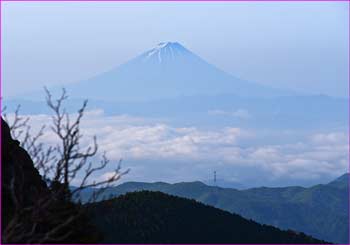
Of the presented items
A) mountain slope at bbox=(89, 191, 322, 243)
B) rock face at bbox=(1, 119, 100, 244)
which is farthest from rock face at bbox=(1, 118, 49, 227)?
mountain slope at bbox=(89, 191, 322, 243)

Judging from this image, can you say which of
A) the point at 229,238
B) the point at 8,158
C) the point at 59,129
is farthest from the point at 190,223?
the point at 59,129

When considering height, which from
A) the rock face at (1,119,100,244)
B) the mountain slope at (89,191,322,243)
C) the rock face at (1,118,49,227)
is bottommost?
the rock face at (1,119,100,244)

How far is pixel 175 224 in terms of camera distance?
69.6 m

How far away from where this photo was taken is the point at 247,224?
76125 millimetres

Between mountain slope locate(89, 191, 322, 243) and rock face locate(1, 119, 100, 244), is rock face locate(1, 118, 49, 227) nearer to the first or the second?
rock face locate(1, 119, 100, 244)

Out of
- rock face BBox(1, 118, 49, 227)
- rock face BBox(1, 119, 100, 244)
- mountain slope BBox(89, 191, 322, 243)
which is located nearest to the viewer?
rock face BBox(1, 119, 100, 244)

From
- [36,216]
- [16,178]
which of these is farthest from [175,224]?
[36,216]

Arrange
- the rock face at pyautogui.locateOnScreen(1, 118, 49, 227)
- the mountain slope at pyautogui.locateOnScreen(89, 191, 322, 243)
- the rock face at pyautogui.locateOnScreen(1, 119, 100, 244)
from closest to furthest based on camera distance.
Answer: the rock face at pyautogui.locateOnScreen(1, 119, 100, 244)
the rock face at pyautogui.locateOnScreen(1, 118, 49, 227)
the mountain slope at pyautogui.locateOnScreen(89, 191, 322, 243)

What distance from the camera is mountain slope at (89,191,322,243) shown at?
208 ft

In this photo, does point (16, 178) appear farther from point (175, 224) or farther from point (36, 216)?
point (175, 224)

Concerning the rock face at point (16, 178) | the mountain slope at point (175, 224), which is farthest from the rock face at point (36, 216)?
the mountain slope at point (175, 224)

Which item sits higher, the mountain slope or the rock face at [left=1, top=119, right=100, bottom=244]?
the mountain slope

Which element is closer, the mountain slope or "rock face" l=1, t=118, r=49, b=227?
"rock face" l=1, t=118, r=49, b=227

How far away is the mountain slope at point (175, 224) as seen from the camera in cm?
6325
